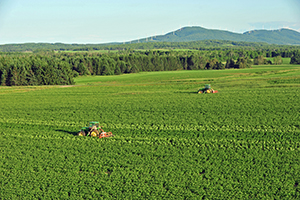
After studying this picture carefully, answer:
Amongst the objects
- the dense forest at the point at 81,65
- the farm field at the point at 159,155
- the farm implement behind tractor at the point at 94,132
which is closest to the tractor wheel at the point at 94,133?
the farm implement behind tractor at the point at 94,132

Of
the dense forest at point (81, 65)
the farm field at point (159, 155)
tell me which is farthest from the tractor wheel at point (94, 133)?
the dense forest at point (81, 65)

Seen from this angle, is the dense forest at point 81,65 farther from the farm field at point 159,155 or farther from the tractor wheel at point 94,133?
the tractor wheel at point 94,133

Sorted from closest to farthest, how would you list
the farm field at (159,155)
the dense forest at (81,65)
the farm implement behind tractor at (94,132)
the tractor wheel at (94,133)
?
the farm field at (159,155) → the farm implement behind tractor at (94,132) → the tractor wheel at (94,133) → the dense forest at (81,65)

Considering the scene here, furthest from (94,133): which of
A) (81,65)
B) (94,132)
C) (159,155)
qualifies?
(81,65)

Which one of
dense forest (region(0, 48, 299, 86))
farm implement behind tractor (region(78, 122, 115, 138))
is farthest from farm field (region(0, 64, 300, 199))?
dense forest (region(0, 48, 299, 86))

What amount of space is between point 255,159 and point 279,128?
893 centimetres

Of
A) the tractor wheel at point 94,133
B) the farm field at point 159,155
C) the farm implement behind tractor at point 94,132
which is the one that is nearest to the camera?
the farm field at point 159,155

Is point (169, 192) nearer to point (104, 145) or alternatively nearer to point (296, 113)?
point (104, 145)

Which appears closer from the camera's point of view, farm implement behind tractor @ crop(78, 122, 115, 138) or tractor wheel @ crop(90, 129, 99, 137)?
farm implement behind tractor @ crop(78, 122, 115, 138)

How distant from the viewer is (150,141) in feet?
84.2

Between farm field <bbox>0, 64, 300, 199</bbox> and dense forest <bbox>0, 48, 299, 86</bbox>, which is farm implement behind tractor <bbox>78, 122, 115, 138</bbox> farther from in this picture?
dense forest <bbox>0, 48, 299, 86</bbox>

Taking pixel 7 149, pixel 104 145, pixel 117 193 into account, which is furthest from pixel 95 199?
pixel 7 149

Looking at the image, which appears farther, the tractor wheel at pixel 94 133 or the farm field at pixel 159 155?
the tractor wheel at pixel 94 133

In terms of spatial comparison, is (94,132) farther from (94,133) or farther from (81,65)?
(81,65)
